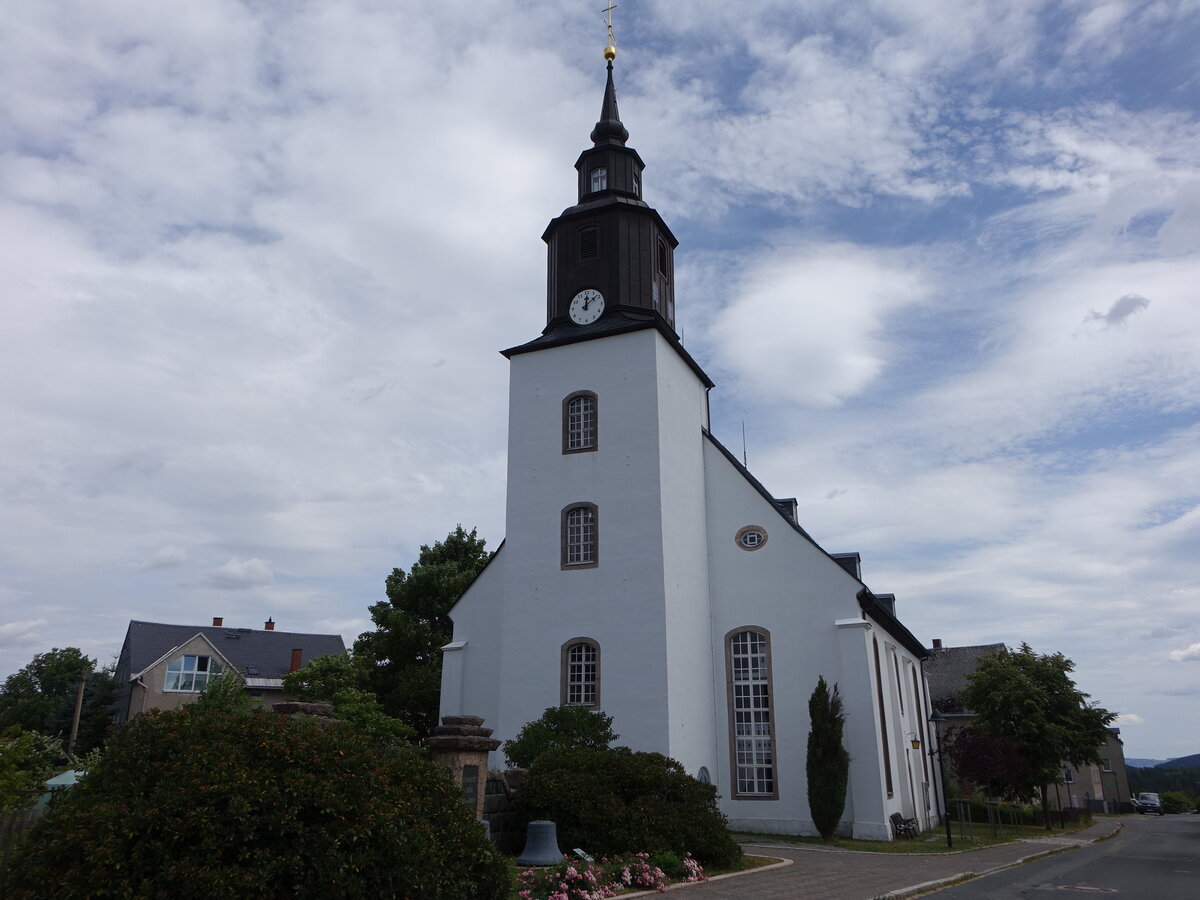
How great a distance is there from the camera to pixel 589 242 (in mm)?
26156

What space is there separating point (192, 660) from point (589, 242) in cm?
3703

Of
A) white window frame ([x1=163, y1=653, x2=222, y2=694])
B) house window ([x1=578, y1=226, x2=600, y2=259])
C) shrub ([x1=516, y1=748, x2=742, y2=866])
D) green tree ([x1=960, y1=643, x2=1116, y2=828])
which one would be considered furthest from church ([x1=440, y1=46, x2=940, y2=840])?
white window frame ([x1=163, y1=653, x2=222, y2=694])

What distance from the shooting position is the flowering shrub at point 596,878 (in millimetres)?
10805

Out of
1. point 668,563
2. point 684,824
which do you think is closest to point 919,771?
point 668,563

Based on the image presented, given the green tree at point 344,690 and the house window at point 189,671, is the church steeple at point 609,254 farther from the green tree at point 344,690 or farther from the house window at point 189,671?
the house window at point 189,671

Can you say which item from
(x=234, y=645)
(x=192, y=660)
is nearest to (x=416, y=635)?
(x=192, y=660)

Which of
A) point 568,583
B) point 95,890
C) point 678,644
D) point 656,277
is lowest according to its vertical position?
point 95,890

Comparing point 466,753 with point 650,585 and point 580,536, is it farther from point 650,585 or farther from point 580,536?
point 580,536

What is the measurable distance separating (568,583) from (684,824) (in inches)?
372

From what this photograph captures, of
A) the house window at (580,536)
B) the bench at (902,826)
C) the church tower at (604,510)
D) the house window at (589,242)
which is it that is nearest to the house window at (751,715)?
the church tower at (604,510)

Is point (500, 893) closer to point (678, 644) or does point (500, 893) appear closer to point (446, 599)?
point (678, 644)

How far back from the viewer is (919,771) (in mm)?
28906

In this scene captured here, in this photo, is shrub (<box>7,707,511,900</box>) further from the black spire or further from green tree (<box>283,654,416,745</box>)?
the black spire

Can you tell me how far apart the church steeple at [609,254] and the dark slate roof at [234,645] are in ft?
102
